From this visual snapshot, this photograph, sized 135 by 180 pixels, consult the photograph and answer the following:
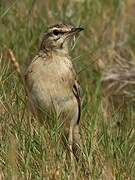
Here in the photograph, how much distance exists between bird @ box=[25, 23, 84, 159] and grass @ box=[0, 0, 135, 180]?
13cm

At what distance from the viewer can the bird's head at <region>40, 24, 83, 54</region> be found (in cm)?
739

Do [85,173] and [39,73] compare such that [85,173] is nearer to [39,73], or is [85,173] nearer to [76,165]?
[76,165]

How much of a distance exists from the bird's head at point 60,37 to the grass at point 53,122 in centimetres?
45

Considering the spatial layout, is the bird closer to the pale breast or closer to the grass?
the pale breast

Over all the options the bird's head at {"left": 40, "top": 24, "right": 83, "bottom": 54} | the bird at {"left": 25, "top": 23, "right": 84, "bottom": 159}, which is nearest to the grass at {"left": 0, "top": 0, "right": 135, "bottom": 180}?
the bird at {"left": 25, "top": 23, "right": 84, "bottom": 159}

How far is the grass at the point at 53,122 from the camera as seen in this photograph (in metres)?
6.18

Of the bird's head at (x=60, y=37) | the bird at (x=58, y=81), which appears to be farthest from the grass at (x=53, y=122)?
the bird's head at (x=60, y=37)

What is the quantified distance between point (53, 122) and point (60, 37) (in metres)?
1.10

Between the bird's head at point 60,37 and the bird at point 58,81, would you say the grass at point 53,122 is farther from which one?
the bird's head at point 60,37

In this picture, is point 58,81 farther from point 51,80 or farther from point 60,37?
point 60,37

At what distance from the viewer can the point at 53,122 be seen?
6652 mm

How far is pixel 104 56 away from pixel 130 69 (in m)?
0.37

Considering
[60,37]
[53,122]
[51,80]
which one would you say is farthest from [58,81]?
[53,122]

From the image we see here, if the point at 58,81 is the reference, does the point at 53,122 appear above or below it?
below
